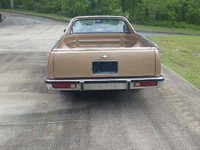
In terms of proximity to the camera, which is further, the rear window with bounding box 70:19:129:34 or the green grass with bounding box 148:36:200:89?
the green grass with bounding box 148:36:200:89

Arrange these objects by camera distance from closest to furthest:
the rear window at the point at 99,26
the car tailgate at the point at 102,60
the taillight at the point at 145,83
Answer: the car tailgate at the point at 102,60
the taillight at the point at 145,83
the rear window at the point at 99,26

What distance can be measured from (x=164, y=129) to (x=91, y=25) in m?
3.59

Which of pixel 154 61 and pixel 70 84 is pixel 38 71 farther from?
pixel 154 61

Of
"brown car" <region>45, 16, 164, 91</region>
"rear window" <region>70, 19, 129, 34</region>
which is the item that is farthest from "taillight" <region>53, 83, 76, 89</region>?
"rear window" <region>70, 19, 129, 34</region>

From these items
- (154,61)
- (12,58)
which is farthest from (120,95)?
(12,58)

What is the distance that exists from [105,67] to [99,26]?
245cm

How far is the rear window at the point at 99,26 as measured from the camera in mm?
6312

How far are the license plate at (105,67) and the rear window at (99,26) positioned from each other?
2.25 meters

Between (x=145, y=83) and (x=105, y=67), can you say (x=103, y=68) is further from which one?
(x=145, y=83)

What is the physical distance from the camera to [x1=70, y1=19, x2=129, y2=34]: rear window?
631cm

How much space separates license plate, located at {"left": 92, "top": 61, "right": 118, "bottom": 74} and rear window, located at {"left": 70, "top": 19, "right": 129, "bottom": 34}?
2.25 m

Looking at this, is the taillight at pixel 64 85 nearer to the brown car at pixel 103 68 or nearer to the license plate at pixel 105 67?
the brown car at pixel 103 68

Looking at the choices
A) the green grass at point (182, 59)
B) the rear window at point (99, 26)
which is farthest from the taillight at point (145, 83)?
the green grass at point (182, 59)

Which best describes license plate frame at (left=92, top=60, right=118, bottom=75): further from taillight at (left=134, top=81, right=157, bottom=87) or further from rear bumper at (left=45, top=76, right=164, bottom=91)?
taillight at (left=134, top=81, right=157, bottom=87)
